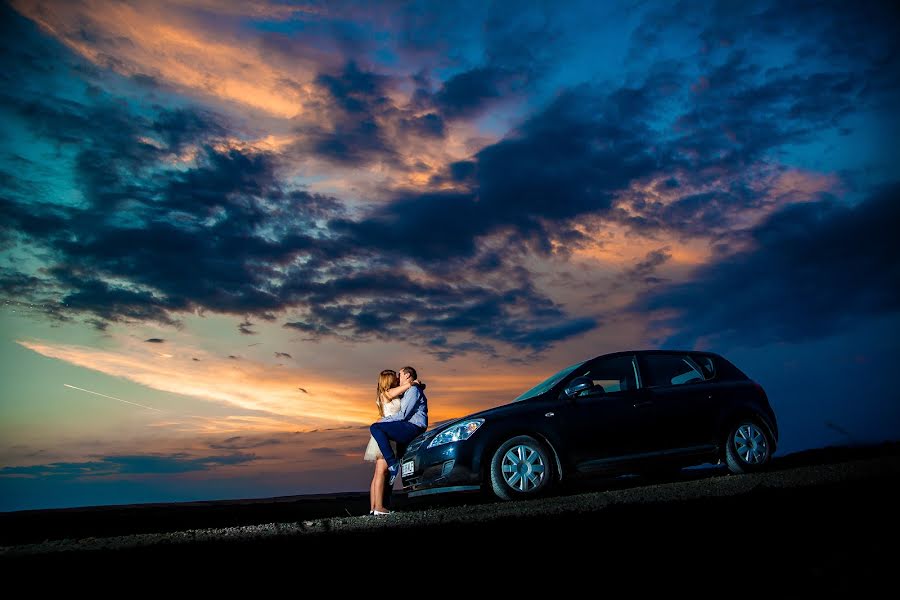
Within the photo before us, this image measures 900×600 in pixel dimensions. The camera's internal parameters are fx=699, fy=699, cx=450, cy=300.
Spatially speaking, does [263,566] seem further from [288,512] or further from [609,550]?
[288,512]

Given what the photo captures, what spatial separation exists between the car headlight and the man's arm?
0.79m

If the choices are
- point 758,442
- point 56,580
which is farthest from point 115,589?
point 758,442

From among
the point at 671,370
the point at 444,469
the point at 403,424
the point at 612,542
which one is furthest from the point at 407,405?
the point at 612,542

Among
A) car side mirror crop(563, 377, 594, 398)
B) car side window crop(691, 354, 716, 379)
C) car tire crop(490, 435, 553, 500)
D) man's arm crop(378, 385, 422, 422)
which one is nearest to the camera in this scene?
car tire crop(490, 435, 553, 500)

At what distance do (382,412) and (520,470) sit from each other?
7.07 feet

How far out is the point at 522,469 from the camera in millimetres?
7996

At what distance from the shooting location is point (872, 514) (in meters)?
4.89

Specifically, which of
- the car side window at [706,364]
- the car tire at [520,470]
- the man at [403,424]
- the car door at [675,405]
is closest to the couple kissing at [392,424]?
the man at [403,424]

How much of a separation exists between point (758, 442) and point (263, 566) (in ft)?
23.4

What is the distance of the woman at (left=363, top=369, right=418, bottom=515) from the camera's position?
8828 millimetres

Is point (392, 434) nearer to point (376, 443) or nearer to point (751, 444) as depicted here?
point (376, 443)

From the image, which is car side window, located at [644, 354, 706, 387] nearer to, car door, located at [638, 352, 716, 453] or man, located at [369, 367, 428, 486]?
car door, located at [638, 352, 716, 453]

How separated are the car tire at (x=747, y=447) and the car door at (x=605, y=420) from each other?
1.34 metres

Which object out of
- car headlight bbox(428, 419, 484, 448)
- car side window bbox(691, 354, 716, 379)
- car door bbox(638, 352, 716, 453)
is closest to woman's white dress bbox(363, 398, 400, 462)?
car headlight bbox(428, 419, 484, 448)
